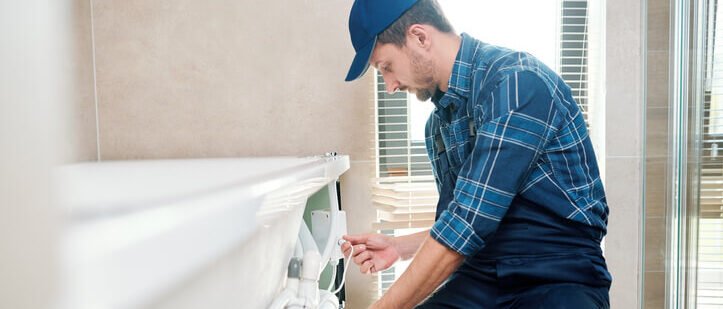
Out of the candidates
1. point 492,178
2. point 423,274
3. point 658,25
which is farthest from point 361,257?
point 658,25

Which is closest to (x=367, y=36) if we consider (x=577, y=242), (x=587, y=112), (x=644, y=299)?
(x=577, y=242)

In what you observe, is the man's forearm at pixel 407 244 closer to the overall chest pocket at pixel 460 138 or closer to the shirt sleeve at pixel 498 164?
the overall chest pocket at pixel 460 138

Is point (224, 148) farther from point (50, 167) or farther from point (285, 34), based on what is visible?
point (50, 167)

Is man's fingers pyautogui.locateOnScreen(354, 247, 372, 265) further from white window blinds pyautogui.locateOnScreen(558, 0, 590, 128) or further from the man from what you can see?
white window blinds pyautogui.locateOnScreen(558, 0, 590, 128)

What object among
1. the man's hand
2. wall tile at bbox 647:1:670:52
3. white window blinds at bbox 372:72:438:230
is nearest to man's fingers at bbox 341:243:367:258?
the man's hand

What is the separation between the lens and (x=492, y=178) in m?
0.92

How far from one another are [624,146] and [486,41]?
68cm

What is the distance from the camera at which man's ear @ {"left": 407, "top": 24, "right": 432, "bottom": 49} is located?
112 cm

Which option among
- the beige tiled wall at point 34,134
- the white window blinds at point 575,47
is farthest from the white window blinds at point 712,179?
the beige tiled wall at point 34,134

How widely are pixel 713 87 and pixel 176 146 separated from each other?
179 cm

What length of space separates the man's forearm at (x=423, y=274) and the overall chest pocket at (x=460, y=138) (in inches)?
11.9

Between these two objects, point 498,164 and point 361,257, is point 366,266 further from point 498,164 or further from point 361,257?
point 498,164

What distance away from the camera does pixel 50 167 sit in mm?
85

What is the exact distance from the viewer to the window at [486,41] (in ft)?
A: 6.85
